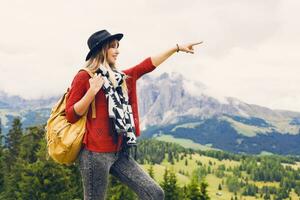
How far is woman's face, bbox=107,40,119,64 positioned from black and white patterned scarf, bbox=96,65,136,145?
19cm

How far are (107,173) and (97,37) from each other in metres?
2.10

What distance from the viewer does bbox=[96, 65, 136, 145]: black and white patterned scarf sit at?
6898 millimetres

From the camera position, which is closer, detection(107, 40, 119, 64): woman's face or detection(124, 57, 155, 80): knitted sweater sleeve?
detection(107, 40, 119, 64): woman's face

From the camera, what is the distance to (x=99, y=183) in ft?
23.5

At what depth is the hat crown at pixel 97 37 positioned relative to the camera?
7312mm

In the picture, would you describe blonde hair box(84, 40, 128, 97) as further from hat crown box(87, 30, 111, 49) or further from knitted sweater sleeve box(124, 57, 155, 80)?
knitted sweater sleeve box(124, 57, 155, 80)

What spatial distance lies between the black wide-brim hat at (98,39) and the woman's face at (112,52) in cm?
9

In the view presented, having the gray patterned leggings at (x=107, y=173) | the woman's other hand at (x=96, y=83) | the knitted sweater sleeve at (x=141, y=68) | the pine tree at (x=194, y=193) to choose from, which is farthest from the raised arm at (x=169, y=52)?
the pine tree at (x=194, y=193)

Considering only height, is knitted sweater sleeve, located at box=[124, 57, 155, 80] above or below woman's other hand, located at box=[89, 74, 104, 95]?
above

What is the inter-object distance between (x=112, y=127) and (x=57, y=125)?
0.83 m

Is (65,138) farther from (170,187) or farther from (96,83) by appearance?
(170,187)

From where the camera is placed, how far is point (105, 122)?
23.0 feet

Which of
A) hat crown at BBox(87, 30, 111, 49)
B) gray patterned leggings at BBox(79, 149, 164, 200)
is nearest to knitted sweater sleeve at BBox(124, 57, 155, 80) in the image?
hat crown at BBox(87, 30, 111, 49)

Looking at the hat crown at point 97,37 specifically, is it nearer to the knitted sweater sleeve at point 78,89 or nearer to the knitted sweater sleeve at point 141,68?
the knitted sweater sleeve at point 78,89
